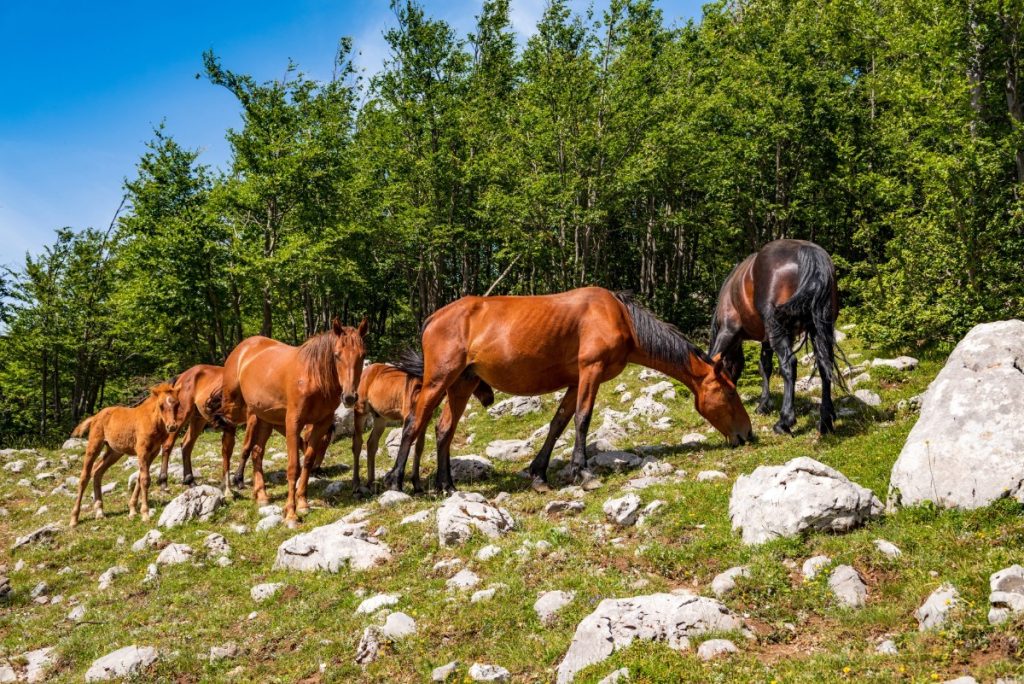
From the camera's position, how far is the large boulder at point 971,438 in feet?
20.6

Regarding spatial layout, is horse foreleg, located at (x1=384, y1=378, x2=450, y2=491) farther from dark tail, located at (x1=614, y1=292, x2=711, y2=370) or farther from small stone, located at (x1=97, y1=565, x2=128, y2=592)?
small stone, located at (x1=97, y1=565, x2=128, y2=592)

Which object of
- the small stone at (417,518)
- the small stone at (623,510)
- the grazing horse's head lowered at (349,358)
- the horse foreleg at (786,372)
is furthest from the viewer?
the horse foreleg at (786,372)

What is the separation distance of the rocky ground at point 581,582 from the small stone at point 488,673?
21 mm

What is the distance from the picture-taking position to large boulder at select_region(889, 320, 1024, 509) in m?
6.27

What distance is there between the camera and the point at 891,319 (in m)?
15.0

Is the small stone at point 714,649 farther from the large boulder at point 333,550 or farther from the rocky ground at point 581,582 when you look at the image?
the large boulder at point 333,550

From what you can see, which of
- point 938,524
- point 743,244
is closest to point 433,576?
point 938,524

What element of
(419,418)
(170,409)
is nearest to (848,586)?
(419,418)

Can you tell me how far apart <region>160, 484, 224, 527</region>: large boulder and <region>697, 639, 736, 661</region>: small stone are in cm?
964

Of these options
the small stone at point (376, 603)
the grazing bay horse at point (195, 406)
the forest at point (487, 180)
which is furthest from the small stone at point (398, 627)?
the forest at point (487, 180)

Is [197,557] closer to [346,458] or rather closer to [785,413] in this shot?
[346,458]

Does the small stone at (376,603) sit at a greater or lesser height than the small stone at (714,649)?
lesser

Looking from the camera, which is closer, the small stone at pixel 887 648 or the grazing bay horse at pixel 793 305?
the small stone at pixel 887 648

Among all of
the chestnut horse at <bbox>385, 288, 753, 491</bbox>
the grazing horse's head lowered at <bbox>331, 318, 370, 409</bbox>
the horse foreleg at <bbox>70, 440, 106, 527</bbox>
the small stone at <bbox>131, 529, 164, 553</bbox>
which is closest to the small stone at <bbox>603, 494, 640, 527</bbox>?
the chestnut horse at <bbox>385, 288, 753, 491</bbox>
